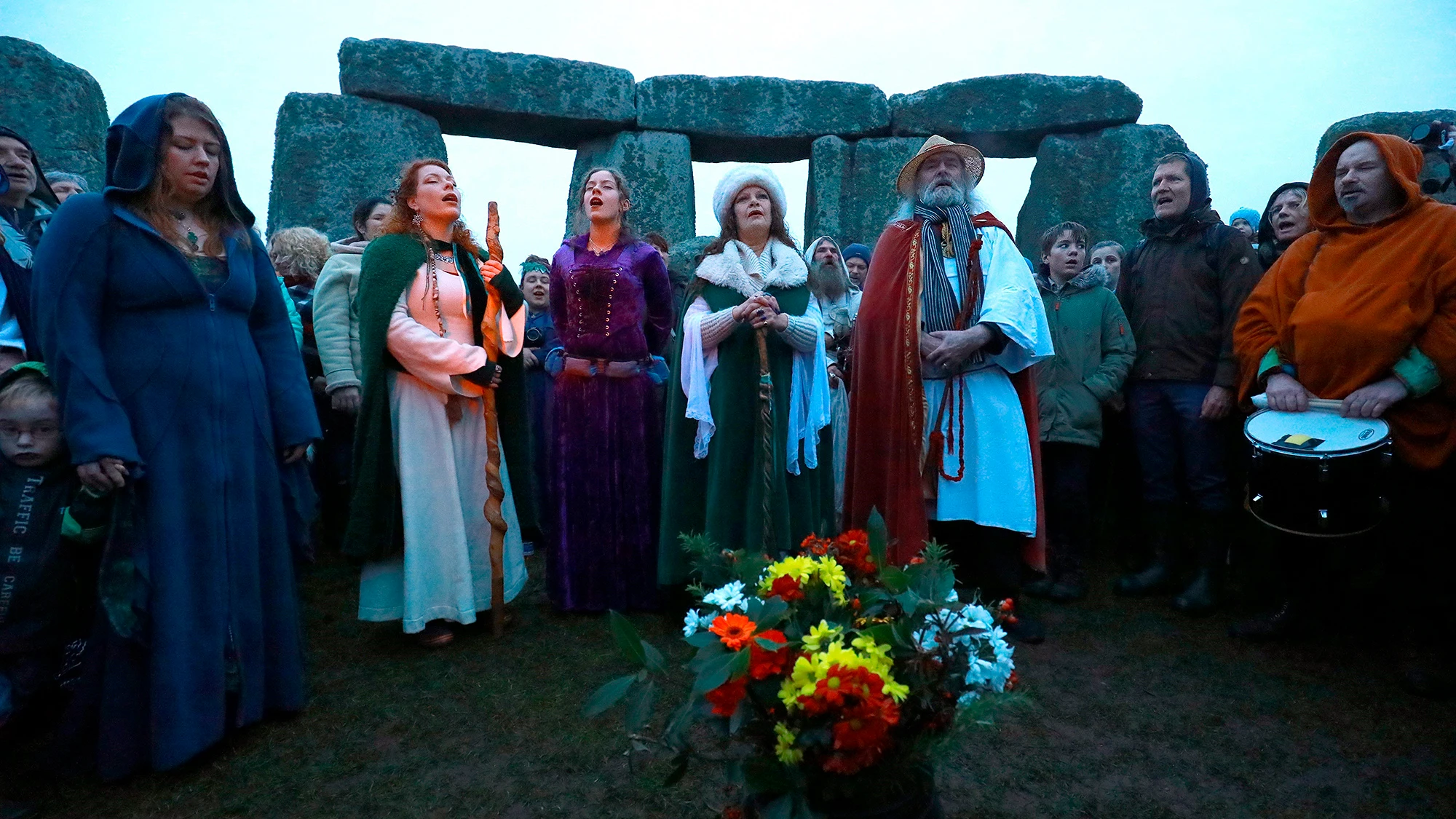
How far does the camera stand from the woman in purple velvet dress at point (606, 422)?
11.2 feet

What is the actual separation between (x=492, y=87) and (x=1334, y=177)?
647 centimetres

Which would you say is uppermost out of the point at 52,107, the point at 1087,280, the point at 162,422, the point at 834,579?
the point at 52,107

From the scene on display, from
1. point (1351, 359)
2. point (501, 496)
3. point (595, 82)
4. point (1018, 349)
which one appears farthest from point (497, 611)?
point (595, 82)

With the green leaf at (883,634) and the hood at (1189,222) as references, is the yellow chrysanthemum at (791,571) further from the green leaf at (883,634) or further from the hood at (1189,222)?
the hood at (1189,222)

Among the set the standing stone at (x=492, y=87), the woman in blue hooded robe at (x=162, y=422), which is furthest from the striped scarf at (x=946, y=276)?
the standing stone at (x=492, y=87)

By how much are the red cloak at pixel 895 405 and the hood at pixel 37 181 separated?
338 centimetres

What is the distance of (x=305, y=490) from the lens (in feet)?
8.28

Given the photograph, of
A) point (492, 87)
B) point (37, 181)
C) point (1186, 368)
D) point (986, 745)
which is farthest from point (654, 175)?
point (986, 745)

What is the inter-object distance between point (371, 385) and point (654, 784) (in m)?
1.83

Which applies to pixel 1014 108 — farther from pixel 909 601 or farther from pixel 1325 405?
pixel 909 601

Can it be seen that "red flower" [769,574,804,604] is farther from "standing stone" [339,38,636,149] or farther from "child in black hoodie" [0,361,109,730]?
"standing stone" [339,38,636,149]

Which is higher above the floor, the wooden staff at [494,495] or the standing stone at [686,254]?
the standing stone at [686,254]

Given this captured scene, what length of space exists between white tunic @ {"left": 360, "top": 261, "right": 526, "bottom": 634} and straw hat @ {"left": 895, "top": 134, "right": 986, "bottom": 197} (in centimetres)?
192

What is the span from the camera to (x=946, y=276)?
3.13m
